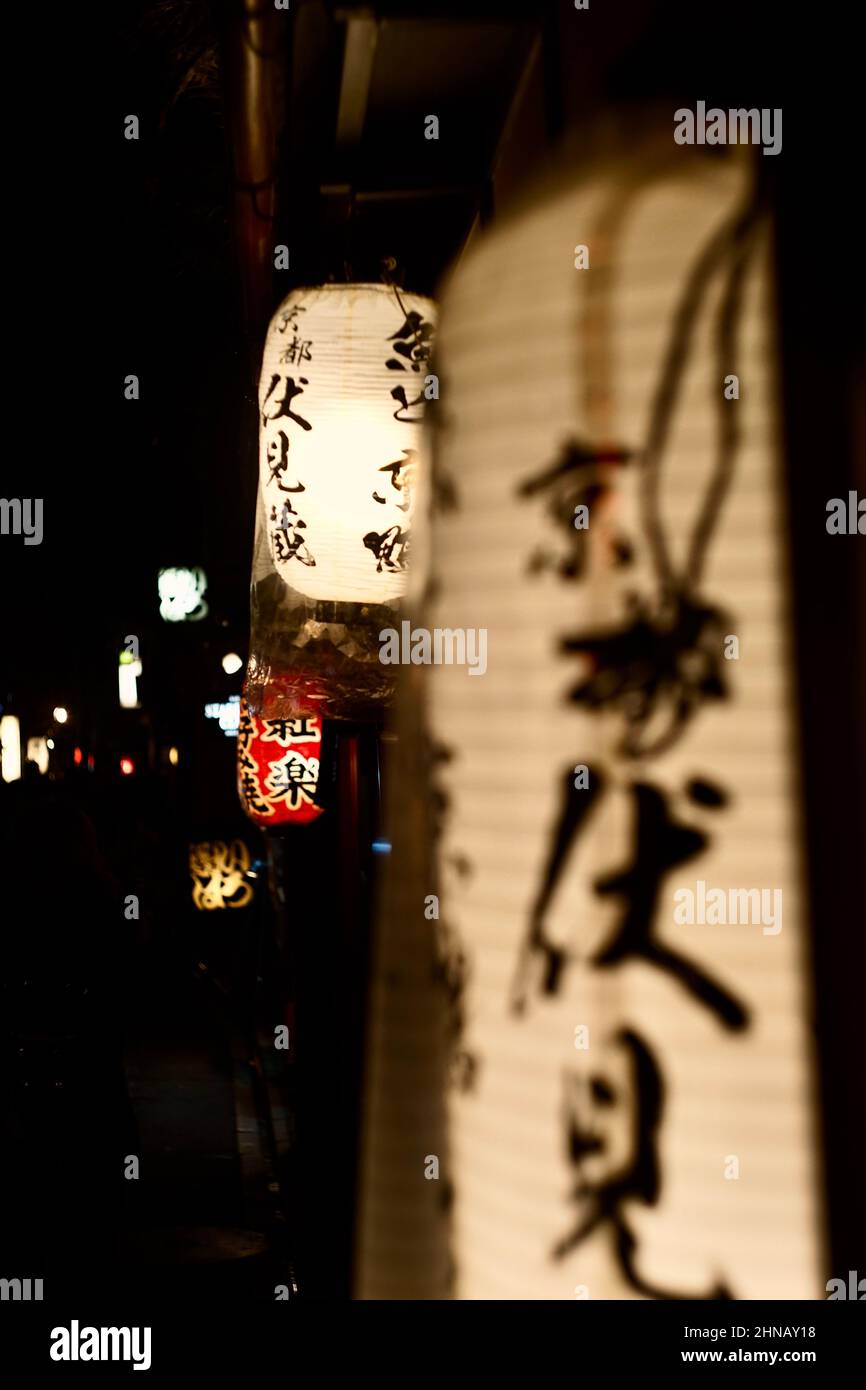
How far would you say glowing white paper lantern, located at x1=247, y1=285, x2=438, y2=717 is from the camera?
540 centimetres

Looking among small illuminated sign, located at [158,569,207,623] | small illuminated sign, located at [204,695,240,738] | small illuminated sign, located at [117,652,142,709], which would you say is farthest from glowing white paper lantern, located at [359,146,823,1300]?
small illuminated sign, located at [117,652,142,709]

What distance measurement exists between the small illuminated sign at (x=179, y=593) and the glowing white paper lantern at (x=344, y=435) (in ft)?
51.1

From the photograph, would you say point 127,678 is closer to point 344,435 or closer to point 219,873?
point 219,873

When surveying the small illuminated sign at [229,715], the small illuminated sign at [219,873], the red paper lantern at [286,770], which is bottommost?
the small illuminated sign at [219,873]

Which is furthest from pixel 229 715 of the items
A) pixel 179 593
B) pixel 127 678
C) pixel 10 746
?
pixel 10 746

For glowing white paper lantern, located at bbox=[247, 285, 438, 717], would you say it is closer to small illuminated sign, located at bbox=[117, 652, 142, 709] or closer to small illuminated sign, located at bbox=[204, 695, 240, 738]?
small illuminated sign, located at bbox=[204, 695, 240, 738]

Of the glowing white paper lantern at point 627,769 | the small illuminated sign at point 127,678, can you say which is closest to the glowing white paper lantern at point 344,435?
the glowing white paper lantern at point 627,769

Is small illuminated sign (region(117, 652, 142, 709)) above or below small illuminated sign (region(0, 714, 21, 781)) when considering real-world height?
above

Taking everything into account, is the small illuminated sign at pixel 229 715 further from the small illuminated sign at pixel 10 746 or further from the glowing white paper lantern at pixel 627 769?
the glowing white paper lantern at pixel 627 769

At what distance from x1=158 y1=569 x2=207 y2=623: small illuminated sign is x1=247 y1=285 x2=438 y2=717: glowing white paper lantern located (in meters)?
15.6

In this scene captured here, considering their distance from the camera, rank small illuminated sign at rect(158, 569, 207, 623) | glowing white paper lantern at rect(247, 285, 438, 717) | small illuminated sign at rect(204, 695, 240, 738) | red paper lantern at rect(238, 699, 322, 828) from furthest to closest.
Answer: small illuminated sign at rect(204, 695, 240, 738) < small illuminated sign at rect(158, 569, 207, 623) < red paper lantern at rect(238, 699, 322, 828) < glowing white paper lantern at rect(247, 285, 438, 717)

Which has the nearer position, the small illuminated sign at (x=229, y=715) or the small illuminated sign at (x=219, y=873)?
the small illuminated sign at (x=219, y=873)

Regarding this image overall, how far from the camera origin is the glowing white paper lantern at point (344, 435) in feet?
17.7
